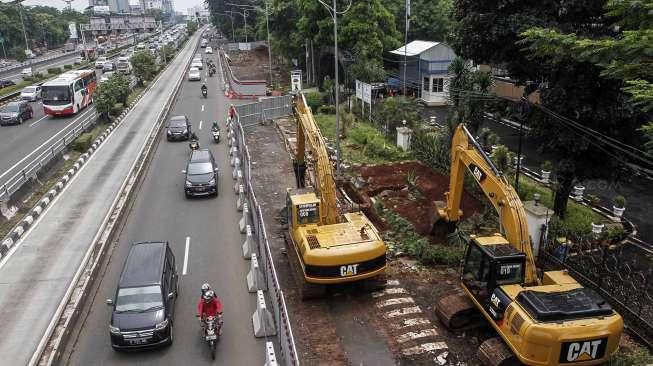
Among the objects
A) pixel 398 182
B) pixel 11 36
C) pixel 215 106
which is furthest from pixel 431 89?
pixel 11 36

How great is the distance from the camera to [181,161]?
3025 cm

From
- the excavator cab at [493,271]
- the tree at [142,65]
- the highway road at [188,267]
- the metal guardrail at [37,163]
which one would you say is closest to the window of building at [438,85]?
the highway road at [188,267]

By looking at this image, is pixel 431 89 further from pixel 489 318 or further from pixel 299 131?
pixel 489 318

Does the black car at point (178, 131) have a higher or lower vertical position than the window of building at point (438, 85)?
lower

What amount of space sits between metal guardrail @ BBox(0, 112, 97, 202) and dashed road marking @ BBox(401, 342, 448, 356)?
19.0m

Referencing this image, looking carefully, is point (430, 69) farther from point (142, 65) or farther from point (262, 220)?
point (142, 65)

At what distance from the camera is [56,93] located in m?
42.3

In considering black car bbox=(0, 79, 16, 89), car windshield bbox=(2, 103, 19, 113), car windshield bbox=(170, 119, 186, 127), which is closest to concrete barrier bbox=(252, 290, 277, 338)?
car windshield bbox=(170, 119, 186, 127)

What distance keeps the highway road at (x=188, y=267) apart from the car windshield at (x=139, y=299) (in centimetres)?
115

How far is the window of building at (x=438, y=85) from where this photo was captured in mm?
44344

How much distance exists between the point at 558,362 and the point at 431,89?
36.6 meters

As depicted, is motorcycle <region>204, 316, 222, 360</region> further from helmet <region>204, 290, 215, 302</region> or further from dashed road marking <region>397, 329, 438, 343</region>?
dashed road marking <region>397, 329, 438, 343</region>

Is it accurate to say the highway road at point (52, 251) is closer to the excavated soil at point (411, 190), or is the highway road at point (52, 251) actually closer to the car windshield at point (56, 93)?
the excavated soil at point (411, 190)

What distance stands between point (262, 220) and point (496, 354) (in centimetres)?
989
